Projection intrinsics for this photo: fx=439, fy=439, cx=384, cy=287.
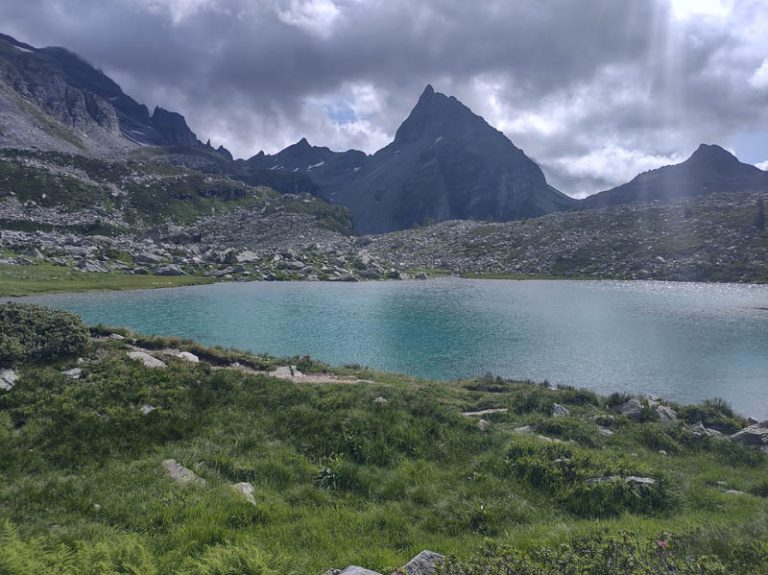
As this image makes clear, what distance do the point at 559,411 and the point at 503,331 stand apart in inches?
1338

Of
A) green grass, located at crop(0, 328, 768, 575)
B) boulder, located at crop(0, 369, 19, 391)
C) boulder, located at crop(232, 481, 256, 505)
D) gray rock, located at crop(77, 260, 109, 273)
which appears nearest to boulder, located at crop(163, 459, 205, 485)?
green grass, located at crop(0, 328, 768, 575)

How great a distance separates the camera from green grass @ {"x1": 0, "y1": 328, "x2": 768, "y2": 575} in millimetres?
9188

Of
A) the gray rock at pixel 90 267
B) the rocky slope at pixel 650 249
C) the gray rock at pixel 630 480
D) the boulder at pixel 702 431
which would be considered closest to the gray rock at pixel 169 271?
the gray rock at pixel 90 267

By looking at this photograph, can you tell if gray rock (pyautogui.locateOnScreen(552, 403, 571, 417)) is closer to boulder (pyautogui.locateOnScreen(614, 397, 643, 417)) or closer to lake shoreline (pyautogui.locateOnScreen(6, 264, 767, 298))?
boulder (pyautogui.locateOnScreen(614, 397, 643, 417))

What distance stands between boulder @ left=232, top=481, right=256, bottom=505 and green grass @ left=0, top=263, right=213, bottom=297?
250 ft

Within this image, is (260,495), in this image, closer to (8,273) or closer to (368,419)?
(368,419)

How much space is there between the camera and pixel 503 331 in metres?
55.1

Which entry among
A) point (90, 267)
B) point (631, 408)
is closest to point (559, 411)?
point (631, 408)

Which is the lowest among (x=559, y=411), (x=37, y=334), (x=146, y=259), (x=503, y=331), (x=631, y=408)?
(x=503, y=331)

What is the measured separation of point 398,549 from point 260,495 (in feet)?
13.4

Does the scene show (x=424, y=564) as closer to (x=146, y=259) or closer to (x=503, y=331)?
(x=503, y=331)

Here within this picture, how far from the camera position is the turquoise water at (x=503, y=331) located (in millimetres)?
37531

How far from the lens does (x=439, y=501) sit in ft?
39.0

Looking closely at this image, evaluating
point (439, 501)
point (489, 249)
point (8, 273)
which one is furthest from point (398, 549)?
point (489, 249)
